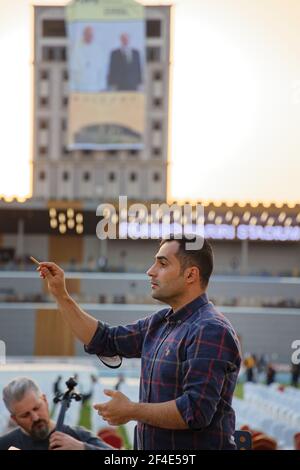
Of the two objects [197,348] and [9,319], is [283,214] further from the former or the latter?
[197,348]

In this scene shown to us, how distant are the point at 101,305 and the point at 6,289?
4437 millimetres

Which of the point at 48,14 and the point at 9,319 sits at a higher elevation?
the point at 48,14

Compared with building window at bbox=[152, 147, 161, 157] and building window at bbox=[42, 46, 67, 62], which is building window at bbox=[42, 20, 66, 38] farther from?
building window at bbox=[152, 147, 161, 157]

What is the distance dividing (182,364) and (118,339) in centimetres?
39

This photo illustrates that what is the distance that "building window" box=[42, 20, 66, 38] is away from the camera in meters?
53.9

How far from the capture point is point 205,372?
270 centimetres

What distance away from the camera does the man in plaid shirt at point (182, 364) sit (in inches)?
106

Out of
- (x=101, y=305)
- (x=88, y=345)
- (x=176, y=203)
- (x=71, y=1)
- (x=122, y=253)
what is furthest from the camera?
(x=71, y=1)

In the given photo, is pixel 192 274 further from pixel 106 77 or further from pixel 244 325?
pixel 106 77

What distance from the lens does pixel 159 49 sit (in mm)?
54500

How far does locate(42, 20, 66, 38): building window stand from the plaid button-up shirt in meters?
→ 52.4

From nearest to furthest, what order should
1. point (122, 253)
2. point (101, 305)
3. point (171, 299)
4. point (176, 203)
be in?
point (171, 299) < point (101, 305) < point (176, 203) < point (122, 253)

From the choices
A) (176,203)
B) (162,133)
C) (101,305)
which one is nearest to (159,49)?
(162,133)

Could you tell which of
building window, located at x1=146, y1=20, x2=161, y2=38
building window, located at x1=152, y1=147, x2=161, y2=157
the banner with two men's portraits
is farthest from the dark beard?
building window, located at x1=146, y1=20, x2=161, y2=38
